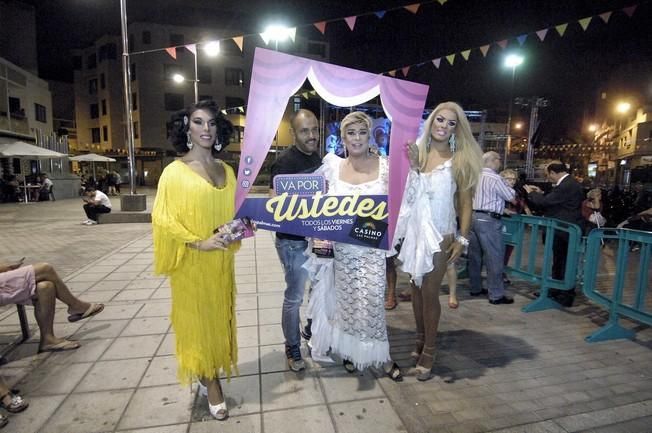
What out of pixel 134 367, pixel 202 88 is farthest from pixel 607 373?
pixel 202 88

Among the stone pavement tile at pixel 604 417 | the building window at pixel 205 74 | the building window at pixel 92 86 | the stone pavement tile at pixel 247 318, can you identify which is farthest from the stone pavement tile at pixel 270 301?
the building window at pixel 92 86

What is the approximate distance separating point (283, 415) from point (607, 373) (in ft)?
8.65

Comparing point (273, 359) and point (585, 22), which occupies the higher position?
point (585, 22)

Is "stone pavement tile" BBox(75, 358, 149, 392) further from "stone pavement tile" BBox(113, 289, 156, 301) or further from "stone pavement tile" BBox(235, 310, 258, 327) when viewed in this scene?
"stone pavement tile" BBox(113, 289, 156, 301)

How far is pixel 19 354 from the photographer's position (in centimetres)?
322

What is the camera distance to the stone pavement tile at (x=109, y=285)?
16.3ft

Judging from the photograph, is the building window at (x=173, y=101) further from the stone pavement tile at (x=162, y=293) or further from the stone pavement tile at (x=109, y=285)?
the stone pavement tile at (x=162, y=293)

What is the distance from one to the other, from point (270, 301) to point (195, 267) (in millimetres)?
2353

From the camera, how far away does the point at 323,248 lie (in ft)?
8.82

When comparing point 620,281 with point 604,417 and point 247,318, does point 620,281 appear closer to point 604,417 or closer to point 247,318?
point 604,417

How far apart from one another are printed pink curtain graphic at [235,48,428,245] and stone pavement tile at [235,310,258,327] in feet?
6.69

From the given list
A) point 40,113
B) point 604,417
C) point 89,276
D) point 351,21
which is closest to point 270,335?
point 604,417

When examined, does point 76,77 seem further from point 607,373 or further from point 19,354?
point 607,373

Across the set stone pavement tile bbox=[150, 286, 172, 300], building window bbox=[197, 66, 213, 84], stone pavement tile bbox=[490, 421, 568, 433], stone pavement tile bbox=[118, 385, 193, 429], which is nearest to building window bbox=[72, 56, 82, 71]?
building window bbox=[197, 66, 213, 84]
